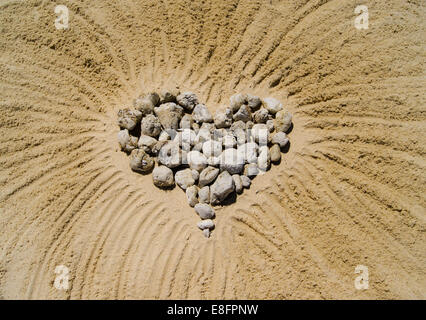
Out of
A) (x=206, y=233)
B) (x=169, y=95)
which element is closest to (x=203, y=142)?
(x=169, y=95)

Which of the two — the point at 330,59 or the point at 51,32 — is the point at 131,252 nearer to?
the point at 51,32

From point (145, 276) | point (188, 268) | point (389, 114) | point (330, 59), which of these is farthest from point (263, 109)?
point (145, 276)

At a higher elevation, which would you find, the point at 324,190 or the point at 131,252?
the point at 324,190

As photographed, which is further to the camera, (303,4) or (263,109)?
(303,4)

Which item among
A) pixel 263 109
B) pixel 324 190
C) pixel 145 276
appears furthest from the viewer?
pixel 263 109

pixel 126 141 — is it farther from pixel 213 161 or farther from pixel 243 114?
pixel 243 114

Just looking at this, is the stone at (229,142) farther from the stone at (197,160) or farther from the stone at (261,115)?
the stone at (261,115)

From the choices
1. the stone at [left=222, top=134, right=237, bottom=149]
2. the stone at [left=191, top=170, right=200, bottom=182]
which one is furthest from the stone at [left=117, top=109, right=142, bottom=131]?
the stone at [left=222, top=134, right=237, bottom=149]
